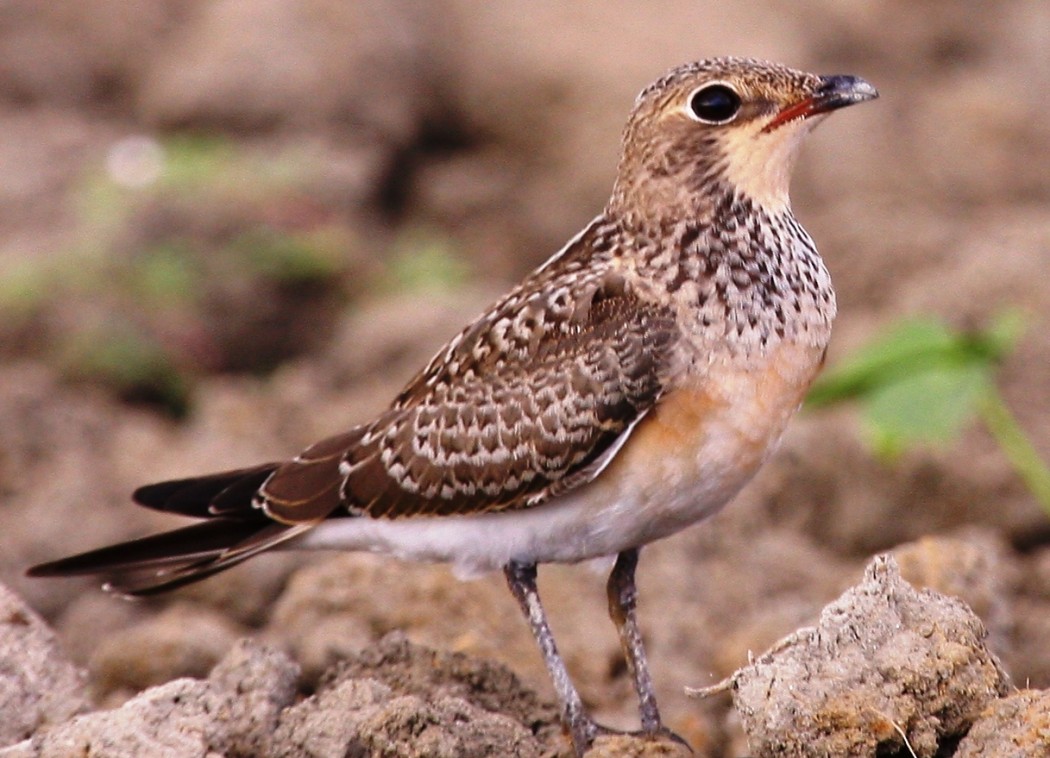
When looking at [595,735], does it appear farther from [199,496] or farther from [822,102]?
[822,102]

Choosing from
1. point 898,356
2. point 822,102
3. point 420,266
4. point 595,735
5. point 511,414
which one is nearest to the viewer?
point 595,735

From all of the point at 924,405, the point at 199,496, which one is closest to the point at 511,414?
the point at 199,496

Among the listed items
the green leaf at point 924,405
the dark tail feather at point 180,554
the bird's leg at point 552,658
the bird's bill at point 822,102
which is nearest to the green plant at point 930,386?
the green leaf at point 924,405

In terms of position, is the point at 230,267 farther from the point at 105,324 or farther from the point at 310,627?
the point at 310,627

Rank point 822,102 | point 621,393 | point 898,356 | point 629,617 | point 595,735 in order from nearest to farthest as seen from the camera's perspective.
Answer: point 595,735 → point 621,393 → point 822,102 → point 629,617 → point 898,356

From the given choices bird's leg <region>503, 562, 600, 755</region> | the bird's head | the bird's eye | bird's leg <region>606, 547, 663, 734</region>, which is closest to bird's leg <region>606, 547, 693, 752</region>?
bird's leg <region>606, 547, 663, 734</region>
